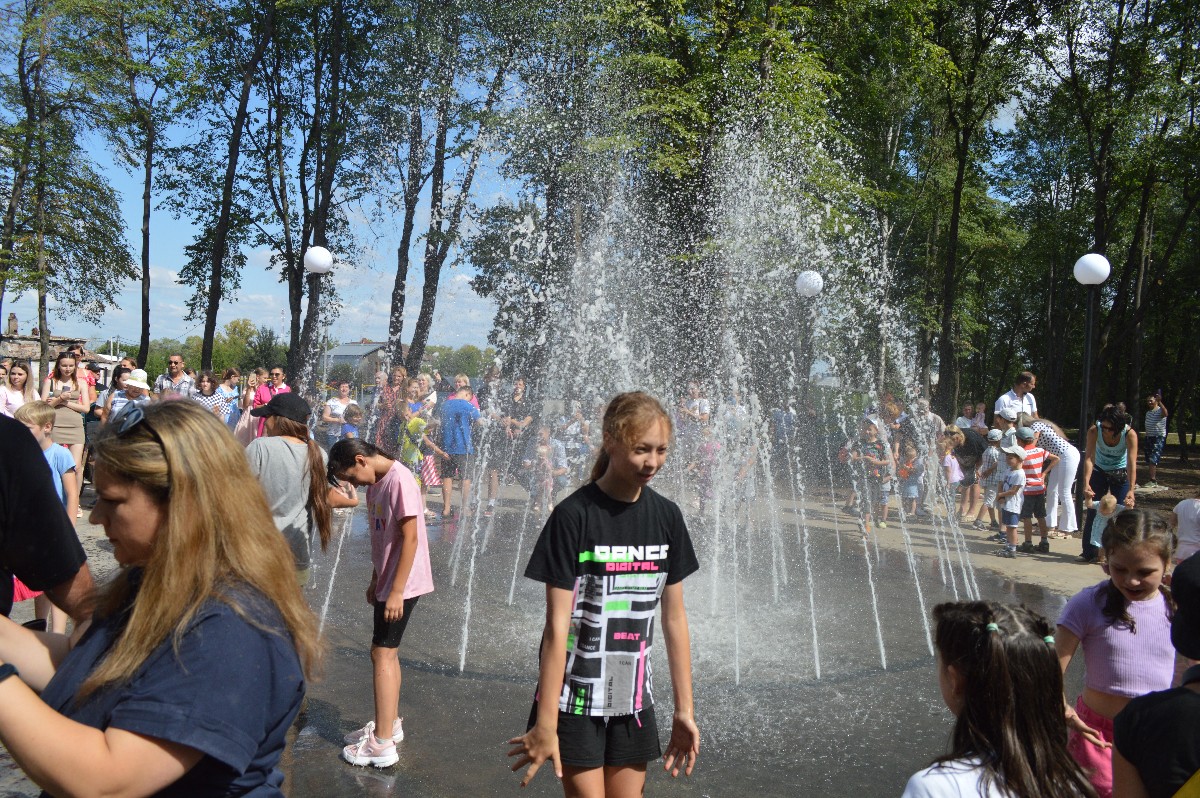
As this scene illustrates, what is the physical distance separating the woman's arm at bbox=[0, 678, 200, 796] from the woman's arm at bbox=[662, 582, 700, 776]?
5.62ft

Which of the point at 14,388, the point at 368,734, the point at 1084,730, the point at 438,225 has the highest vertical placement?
the point at 438,225

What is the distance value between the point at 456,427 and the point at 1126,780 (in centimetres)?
981

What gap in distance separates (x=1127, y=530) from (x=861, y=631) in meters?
4.09

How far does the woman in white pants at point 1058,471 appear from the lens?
10.9 metres

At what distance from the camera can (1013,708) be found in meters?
1.81

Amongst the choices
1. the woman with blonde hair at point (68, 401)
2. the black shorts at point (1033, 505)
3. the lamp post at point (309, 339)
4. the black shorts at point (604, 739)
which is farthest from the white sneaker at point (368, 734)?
the lamp post at point (309, 339)

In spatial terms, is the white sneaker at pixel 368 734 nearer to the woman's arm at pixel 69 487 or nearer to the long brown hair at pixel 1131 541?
the woman's arm at pixel 69 487

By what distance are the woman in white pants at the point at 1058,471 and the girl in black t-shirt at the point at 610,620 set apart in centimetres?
957

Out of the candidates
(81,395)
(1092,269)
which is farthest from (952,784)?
(1092,269)

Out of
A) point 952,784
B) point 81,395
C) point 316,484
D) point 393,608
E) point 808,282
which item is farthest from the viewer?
point 808,282

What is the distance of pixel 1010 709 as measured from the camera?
180cm

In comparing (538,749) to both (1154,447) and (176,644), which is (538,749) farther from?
(1154,447)

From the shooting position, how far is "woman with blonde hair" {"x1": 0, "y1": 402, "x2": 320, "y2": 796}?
1.34m

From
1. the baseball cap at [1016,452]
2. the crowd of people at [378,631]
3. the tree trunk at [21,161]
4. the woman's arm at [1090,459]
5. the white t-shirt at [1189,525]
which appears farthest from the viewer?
the tree trunk at [21,161]
